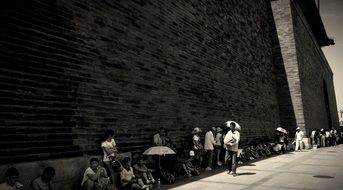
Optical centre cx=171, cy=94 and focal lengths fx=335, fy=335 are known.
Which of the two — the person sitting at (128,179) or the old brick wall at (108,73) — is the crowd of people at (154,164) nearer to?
the person sitting at (128,179)

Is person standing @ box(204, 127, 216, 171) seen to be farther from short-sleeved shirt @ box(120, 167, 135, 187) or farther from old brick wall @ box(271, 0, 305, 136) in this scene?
old brick wall @ box(271, 0, 305, 136)

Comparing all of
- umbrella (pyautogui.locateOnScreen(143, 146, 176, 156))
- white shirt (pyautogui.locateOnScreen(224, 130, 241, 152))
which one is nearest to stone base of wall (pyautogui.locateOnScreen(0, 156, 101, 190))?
umbrella (pyautogui.locateOnScreen(143, 146, 176, 156))

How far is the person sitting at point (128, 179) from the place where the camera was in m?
6.75

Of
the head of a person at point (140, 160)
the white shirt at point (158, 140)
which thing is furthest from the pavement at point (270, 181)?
the white shirt at point (158, 140)

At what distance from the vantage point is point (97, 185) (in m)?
5.84

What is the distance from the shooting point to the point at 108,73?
23.5ft

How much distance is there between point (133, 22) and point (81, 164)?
12.4 feet

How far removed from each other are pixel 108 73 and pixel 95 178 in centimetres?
232

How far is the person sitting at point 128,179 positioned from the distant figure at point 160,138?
1352mm

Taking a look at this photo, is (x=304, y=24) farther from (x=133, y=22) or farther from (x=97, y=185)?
(x=97, y=185)

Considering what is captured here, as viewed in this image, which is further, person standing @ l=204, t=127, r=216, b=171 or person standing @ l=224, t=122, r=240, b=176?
person standing @ l=204, t=127, r=216, b=171

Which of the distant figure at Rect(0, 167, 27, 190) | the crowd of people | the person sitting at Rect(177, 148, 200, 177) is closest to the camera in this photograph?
the distant figure at Rect(0, 167, 27, 190)

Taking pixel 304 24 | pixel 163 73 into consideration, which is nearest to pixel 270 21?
pixel 304 24

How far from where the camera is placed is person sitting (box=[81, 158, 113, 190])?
229 inches
